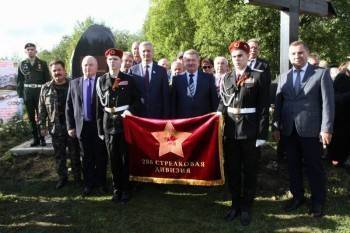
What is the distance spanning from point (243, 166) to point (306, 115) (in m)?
0.94

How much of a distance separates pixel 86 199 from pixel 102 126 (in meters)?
1.07

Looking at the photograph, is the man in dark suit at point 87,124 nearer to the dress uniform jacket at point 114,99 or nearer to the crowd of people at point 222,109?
the crowd of people at point 222,109

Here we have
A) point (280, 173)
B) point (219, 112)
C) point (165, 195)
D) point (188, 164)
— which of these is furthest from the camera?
point (280, 173)

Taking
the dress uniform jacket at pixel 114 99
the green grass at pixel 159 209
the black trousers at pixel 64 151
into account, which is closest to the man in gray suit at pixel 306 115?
the green grass at pixel 159 209

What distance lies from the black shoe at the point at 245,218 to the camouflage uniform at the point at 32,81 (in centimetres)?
472

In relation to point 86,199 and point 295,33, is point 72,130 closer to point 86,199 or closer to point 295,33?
point 86,199

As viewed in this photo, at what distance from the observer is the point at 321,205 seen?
205 inches

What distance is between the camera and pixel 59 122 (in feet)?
21.3

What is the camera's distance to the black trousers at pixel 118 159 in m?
5.77

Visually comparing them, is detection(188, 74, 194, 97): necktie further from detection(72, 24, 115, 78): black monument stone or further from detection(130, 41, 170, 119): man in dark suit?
detection(72, 24, 115, 78): black monument stone

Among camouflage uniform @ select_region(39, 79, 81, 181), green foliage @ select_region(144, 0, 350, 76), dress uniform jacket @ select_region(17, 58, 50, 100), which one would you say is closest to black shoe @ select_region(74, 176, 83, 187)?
camouflage uniform @ select_region(39, 79, 81, 181)

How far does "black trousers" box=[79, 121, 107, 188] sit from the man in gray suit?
247cm

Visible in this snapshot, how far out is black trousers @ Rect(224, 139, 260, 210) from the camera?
503cm

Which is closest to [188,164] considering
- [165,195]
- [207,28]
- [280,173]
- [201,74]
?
[165,195]
